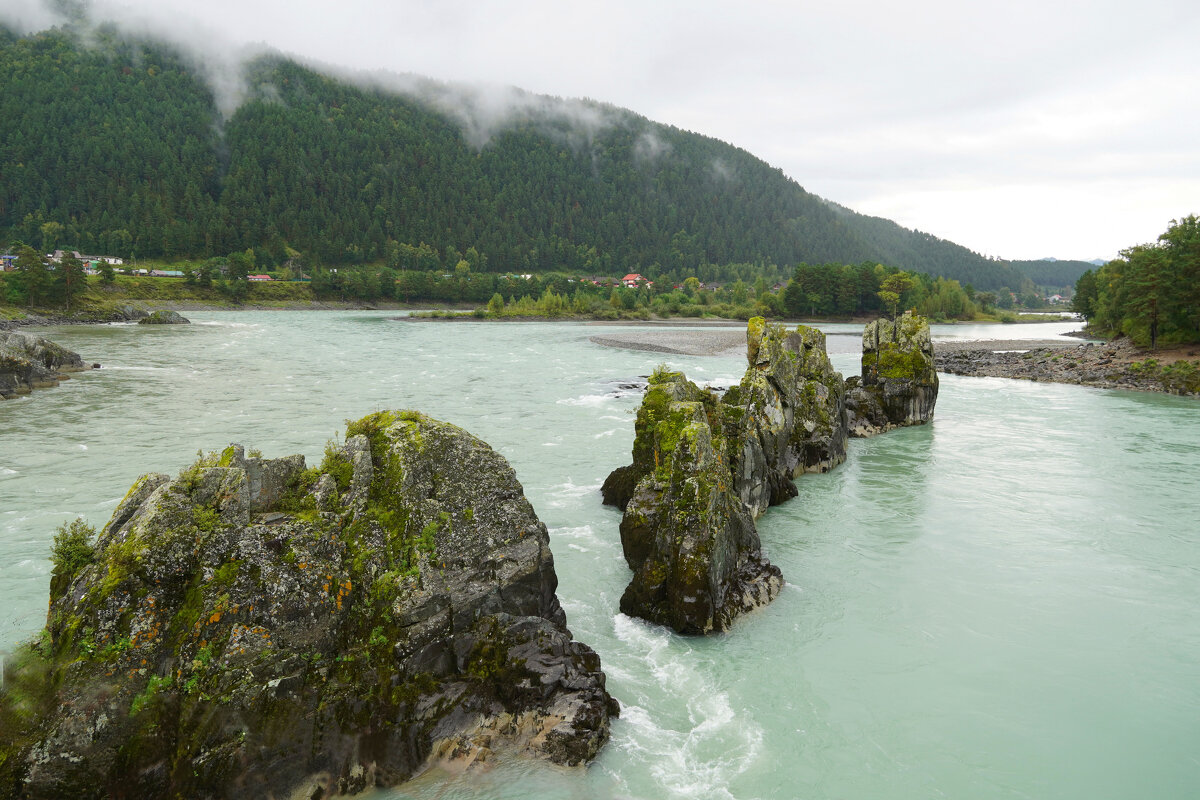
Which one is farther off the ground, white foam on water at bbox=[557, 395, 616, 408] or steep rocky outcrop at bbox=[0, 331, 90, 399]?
steep rocky outcrop at bbox=[0, 331, 90, 399]

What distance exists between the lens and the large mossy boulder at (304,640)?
8.37 metres

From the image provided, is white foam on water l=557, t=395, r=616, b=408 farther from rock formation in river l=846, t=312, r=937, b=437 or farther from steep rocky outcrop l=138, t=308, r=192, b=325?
steep rocky outcrop l=138, t=308, r=192, b=325

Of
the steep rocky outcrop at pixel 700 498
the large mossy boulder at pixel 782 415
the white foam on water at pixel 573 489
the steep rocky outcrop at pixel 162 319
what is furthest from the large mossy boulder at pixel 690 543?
the steep rocky outcrop at pixel 162 319

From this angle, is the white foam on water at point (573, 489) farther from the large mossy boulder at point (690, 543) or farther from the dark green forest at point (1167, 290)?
the dark green forest at point (1167, 290)

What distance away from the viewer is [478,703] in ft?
34.4

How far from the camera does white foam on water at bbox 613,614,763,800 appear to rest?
10656 mm

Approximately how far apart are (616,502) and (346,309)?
18646cm

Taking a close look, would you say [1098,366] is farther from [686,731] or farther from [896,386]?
[686,731]

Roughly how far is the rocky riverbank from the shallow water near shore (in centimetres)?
1673

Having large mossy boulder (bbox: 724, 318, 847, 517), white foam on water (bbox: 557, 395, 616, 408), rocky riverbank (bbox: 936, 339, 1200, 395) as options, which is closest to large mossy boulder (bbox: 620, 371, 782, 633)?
large mossy boulder (bbox: 724, 318, 847, 517)

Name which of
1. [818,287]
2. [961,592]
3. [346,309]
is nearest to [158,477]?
[961,592]

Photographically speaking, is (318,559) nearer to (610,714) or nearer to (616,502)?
(610,714)

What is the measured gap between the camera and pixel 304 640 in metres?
9.56

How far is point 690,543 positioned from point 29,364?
49959 mm
